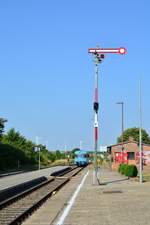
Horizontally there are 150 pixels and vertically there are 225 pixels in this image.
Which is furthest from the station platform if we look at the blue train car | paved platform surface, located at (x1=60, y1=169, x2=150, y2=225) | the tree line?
the blue train car

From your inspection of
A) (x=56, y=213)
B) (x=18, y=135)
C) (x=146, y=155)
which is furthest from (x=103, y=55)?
(x=18, y=135)

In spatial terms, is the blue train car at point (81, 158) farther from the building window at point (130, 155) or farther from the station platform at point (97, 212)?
the station platform at point (97, 212)

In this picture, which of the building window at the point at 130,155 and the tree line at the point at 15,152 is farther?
the building window at the point at 130,155

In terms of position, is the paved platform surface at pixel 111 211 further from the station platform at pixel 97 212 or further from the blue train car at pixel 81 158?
the blue train car at pixel 81 158

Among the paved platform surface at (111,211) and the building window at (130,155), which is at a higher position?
the building window at (130,155)

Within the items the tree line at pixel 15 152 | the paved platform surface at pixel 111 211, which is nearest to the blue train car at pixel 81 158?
the tree line at pixel 15 152

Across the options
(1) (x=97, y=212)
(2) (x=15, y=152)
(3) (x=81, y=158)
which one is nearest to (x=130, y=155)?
(3) (x=81, y=158)

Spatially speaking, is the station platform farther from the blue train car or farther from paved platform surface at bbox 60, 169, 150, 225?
the blue train car

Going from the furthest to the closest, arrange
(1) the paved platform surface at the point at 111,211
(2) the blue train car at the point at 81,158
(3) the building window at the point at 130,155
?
(2) the blue train car at the point at 81,158 < (3) the building window at the point at 130,155 < (1) the paved platform surface at the point at 111,211

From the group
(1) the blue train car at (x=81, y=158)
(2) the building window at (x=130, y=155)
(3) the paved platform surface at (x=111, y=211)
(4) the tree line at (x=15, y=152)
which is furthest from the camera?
(1) the blue train car at (x=81, y=158)

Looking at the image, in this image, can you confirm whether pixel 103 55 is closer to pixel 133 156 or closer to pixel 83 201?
pixel 83 201

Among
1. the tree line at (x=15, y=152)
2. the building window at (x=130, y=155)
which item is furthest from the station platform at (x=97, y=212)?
the building window at (x=130, y=155)

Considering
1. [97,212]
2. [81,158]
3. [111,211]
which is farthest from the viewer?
[81,158]

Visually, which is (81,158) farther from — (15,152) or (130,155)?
(15,152)
